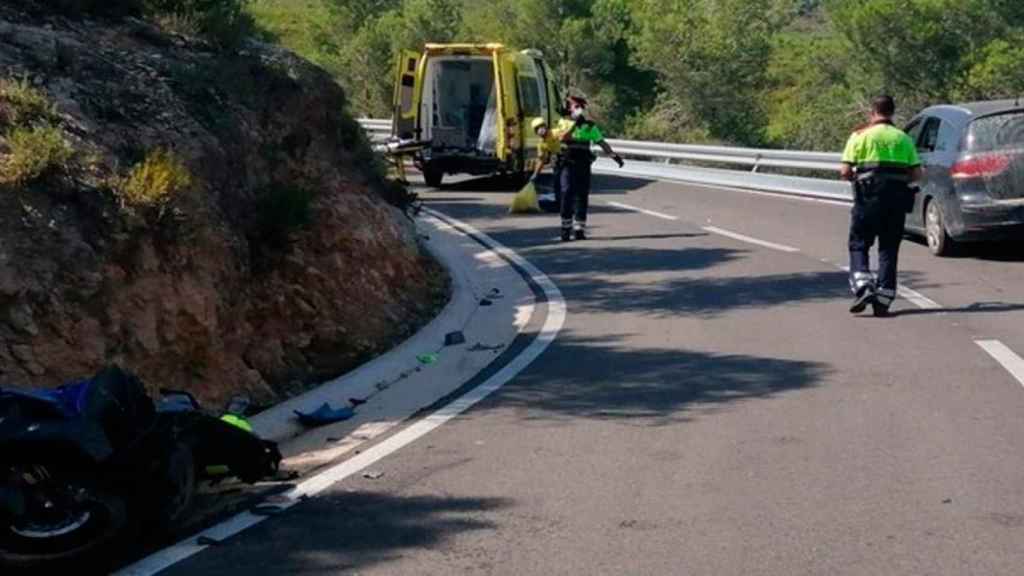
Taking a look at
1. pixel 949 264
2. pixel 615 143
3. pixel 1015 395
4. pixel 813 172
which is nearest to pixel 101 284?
pixel 1015 395

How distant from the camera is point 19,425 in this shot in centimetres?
611

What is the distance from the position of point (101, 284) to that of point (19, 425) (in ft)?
8.26

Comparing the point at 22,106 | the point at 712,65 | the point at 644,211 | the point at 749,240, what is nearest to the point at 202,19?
the point at 22,106

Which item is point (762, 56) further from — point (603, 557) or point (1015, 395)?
point (603, 557)

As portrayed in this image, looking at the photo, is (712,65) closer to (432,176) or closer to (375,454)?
(432,176)

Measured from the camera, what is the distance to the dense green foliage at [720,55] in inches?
1542

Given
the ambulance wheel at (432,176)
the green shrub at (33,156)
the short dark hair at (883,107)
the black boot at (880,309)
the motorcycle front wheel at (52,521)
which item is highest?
the short dark hair at (883,107)

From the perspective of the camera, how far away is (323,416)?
8883 mm

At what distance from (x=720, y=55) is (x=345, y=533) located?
4240cm

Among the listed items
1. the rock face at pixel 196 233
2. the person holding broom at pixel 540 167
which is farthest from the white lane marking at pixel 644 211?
the rock face at pixel 196 233

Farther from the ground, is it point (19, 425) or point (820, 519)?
point (19, 425)

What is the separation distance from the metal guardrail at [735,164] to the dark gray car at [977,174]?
7702 millimetres

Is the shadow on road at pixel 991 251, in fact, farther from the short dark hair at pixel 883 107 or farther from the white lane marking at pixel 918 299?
the short dark hair at pixel 883 107

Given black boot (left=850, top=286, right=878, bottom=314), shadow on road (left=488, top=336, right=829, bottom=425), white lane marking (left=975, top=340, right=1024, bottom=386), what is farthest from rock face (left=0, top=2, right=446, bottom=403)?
white lane marking (left=975, top=340, right=1024, bottom=386)
